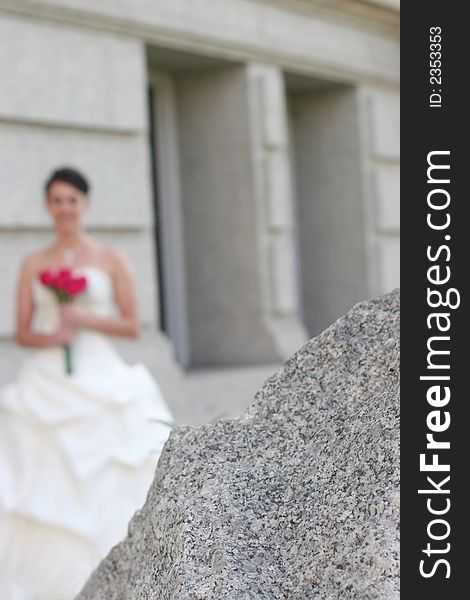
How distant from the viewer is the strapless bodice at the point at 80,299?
239 inches

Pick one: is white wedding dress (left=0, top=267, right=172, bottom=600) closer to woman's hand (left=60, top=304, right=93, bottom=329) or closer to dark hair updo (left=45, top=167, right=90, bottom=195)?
woman's hand (left=60, top=304, right=93, bottom=329)

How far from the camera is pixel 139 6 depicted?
29.3 feet

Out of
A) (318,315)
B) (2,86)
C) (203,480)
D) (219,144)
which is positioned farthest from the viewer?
(318,315)

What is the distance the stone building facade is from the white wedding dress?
230cm

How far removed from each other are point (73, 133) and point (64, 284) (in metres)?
2.91

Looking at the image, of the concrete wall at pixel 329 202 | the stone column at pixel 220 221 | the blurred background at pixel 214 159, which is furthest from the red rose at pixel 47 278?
the concrete wall at pixel 329 202

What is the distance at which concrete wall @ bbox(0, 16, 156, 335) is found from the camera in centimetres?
812

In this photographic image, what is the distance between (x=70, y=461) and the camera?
543cm

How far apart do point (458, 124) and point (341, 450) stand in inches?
25.3

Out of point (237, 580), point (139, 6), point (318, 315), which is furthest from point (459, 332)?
point (318, 315)

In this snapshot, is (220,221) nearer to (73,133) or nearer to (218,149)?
(218,149)

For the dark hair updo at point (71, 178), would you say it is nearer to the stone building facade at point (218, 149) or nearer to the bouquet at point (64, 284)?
the bouquet at point (64, 284)

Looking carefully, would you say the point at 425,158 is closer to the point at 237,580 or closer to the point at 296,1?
the point at 237,580

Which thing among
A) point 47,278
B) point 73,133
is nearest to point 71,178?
point 47,278
